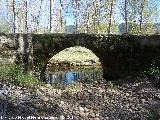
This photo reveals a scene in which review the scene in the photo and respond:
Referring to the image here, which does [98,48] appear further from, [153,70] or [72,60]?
[72,60]

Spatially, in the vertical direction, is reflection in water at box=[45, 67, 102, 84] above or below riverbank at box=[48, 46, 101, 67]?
below

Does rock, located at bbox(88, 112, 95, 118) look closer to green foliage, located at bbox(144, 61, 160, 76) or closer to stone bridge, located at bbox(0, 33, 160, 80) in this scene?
green foliage, located at bbox(144, 61, 160, 76)

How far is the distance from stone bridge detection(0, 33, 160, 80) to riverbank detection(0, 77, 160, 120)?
13.7 feet

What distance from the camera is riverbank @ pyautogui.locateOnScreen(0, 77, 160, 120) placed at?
8.19m

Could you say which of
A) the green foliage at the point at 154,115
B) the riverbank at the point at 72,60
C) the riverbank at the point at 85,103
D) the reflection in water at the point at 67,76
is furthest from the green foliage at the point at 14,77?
the riverbank at the point at 72,60

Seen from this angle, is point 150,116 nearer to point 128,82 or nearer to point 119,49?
point 128,82

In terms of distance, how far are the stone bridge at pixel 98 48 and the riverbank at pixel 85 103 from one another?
13.7 feet

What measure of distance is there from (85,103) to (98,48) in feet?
23.3

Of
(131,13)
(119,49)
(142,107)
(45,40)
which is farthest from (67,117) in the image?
(131,13)

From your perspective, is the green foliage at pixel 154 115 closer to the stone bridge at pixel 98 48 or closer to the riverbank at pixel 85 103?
the riverbank at pixel 85 103

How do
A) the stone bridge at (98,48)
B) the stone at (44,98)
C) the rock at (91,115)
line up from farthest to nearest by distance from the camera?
the stone bridge at (98,48), the stone at (44,98), the rock at (91,115)

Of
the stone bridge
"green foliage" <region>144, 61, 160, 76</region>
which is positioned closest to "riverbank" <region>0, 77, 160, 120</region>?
"green foliage" <region>144, 61, 160, 76</region>

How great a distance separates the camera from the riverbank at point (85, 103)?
819cm

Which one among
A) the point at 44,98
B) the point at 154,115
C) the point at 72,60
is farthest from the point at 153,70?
the point at 72,60
